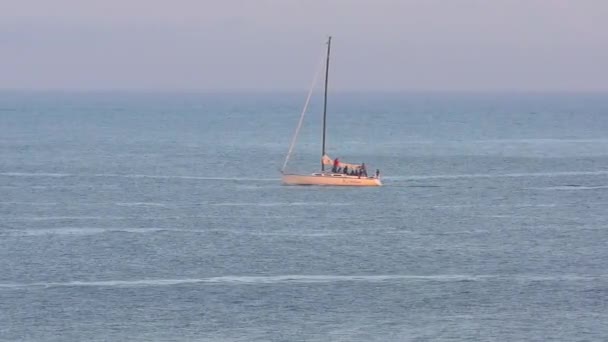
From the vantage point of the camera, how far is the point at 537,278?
6356cm

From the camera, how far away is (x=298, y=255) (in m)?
69.8

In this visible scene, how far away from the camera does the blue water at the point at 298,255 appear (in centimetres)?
5352

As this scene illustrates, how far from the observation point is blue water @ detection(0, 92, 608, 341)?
5352 cm

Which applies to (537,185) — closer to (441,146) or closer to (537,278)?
(537,278)

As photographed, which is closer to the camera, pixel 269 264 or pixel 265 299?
pixel 265 299

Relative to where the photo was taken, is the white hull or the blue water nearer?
the blue water

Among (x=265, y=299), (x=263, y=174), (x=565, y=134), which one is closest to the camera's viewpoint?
(x=265, y=299)

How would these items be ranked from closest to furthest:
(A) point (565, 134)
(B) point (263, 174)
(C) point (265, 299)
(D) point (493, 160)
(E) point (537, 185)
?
(C) point (265, 299), (E) point (537, 185), (B) point (263, 174), (D) point (493, 160), (A) point (565, 134)

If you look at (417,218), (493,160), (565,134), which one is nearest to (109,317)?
(417,218)

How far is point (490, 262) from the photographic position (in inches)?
2692

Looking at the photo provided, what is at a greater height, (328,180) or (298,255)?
(298,255)

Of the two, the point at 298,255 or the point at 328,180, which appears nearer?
the point at 298,255

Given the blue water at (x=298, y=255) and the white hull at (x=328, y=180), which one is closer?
the blue water at (x=298, y=255)

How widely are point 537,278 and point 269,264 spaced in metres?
13.0
